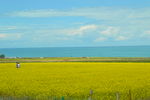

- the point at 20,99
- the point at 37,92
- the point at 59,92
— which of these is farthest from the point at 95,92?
the point at 20,99

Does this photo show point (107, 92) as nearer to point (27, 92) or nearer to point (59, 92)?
point (59, 92)

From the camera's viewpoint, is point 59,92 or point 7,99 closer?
point 7,99

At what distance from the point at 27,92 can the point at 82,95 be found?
3686 millimetres

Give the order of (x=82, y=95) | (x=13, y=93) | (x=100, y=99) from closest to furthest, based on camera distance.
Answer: (x=100, y=99)
(x=82, y=95)
(x=13, y=93)

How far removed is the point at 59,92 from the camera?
68.2 ft

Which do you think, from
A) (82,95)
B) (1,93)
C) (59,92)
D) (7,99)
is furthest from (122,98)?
(1,93)

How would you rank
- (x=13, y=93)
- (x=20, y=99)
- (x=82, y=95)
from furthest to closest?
(x=13, y=93) < (x=82, y=95) < (x=20, y=99)

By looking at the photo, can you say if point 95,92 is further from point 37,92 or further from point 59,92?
point 37,92

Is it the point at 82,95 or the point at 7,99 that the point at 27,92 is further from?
the point at 7,99

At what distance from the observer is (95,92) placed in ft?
67.8

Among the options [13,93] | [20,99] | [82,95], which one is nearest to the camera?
[20,99]

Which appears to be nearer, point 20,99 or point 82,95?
point 20,99

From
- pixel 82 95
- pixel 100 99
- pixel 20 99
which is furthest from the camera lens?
pixel 82 95

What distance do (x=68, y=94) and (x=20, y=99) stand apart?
485 centimetres
